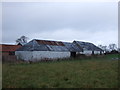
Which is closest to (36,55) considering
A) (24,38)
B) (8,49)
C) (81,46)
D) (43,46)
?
(43,46)

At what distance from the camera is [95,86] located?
7141 mm

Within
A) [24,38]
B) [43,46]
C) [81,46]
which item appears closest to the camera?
[43,46]

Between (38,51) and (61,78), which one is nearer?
(61,78)

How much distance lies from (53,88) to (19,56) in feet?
83.1

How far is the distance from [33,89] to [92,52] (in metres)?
41.6

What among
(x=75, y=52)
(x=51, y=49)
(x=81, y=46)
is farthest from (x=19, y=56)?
(x=81, y=46)

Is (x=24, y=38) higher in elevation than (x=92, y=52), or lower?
higher

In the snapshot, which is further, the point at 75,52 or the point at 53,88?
the point at 75,52

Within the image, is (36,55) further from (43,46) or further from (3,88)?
(3,88)

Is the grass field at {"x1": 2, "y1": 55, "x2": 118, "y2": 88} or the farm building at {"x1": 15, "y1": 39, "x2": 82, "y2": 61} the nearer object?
the grass field at {"x1": 2, "y1": 55, "x2": 118, "y2": 88}

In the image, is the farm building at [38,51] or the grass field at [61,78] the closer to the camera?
the grass field at [61,78]

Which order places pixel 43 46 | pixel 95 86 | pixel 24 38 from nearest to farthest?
pixel 95 86, pixel 43 46, pixel 24 38

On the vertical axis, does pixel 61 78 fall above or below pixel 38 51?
below

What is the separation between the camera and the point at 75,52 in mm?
40000
